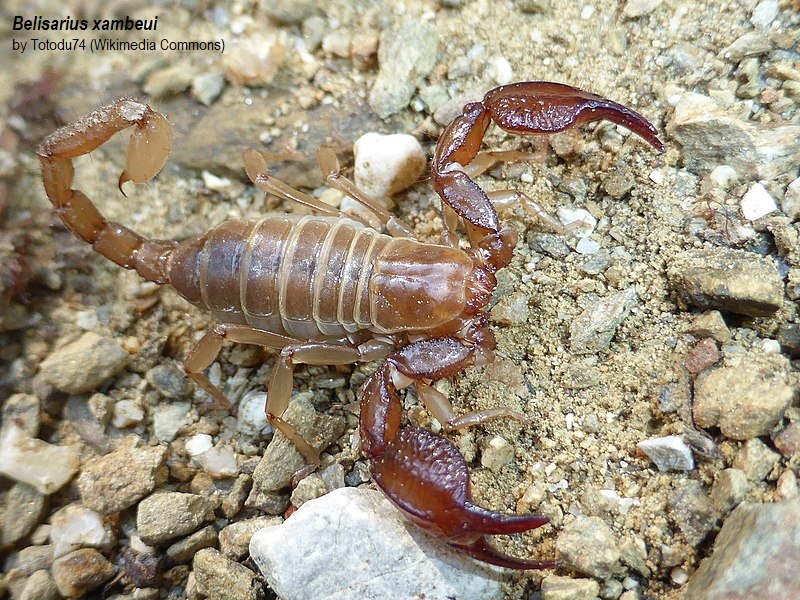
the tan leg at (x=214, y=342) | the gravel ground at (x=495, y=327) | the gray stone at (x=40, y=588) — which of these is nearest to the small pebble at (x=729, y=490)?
the gravel ground at (x=495, y=327)

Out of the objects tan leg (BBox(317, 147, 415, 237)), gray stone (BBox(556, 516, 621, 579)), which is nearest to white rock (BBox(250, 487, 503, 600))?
gray stone (BBox(556, 516, 621, 579))

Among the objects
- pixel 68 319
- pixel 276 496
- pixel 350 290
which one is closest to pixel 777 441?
pixel 350 290

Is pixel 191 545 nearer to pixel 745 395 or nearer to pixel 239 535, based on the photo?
pixel 239 535

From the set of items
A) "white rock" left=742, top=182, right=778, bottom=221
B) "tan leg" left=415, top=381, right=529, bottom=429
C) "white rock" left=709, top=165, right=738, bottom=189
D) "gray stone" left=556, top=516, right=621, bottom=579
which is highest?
"white rock" left=709, top=165, right=738, bottom=189

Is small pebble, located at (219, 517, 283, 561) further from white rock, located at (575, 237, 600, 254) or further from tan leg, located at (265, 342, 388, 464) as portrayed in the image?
white rock, located at (575, 237, 600, 254)

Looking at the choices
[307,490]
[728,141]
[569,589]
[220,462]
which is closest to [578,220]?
[728,141]

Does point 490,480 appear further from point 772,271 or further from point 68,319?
point 68,319
